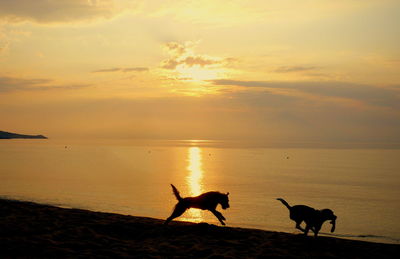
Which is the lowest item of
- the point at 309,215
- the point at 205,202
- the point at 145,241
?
the point at 145,241

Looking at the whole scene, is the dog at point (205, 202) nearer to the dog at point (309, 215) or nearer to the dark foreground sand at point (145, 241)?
the dark foreground sand at point (145, 241)

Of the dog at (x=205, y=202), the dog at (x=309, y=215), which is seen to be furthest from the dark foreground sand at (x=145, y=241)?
the dog at (x=205, y=202)

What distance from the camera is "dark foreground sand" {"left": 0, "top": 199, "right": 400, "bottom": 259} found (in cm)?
1113

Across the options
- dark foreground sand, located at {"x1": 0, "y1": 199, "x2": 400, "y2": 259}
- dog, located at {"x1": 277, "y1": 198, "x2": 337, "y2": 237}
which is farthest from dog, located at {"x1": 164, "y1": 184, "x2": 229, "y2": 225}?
dog, located at {"x1": 277, "y1": 198, "x2": 337, "y2": 237}

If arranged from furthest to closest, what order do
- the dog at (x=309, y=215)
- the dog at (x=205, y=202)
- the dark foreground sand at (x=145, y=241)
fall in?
the dog at (x=205, y=202), the dog at (x=309, y=215), the dark foreground sand at (x=145, y=241)

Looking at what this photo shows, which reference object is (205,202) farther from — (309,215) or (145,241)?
(309,215)

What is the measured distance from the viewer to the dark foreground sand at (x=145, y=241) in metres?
11.1

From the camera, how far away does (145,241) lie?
43.0 feet

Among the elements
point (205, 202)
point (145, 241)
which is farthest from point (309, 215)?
point (145, 241)

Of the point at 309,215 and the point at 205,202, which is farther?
the point at 205,202

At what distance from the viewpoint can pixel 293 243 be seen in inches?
520

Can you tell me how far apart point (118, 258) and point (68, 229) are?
4.13 m

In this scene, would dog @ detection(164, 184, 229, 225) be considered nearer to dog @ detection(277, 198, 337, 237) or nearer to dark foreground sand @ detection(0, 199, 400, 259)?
dark foreground sand @ detection(0, 199, 400, 259)

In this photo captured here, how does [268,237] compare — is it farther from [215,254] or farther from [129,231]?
[129,231]
